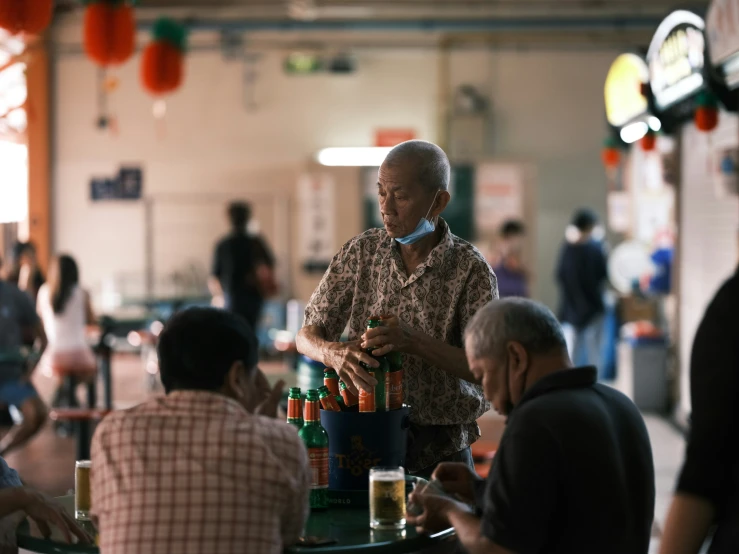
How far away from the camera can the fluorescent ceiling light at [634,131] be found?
28.8 ft

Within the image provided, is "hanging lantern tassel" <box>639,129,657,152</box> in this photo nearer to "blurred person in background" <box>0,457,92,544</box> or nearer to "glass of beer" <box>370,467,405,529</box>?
"glass of beer" <box>370,467,405,529</box>

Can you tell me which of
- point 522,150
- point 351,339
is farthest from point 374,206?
point 351,339

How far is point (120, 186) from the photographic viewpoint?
14336 mm

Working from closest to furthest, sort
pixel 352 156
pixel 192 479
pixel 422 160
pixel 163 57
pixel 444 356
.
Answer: pixel 192 479 → pixel 444 356 → pixel 422 160 → pixel 163 57 → pixel 352 156

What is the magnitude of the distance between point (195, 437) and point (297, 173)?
38.4 feet

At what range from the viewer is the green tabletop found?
238cm

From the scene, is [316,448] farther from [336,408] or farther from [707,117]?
[707,117]

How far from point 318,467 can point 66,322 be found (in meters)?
5.65

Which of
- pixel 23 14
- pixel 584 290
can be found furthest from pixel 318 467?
pixel 584 290

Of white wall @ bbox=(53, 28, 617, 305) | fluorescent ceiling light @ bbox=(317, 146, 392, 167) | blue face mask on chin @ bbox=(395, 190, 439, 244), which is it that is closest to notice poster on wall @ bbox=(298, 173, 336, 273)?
fluorescent ceiling light @ bbox=(317, 146, 392, 167)

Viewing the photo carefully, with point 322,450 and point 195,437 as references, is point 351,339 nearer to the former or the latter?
point 322,450

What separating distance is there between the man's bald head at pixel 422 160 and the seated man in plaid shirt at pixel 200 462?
0.87 m

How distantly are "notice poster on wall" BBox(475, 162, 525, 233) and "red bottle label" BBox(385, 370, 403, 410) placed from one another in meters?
10.4

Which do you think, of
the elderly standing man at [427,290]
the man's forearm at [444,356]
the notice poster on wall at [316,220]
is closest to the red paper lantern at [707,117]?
the elderly standing man at [427,290]
